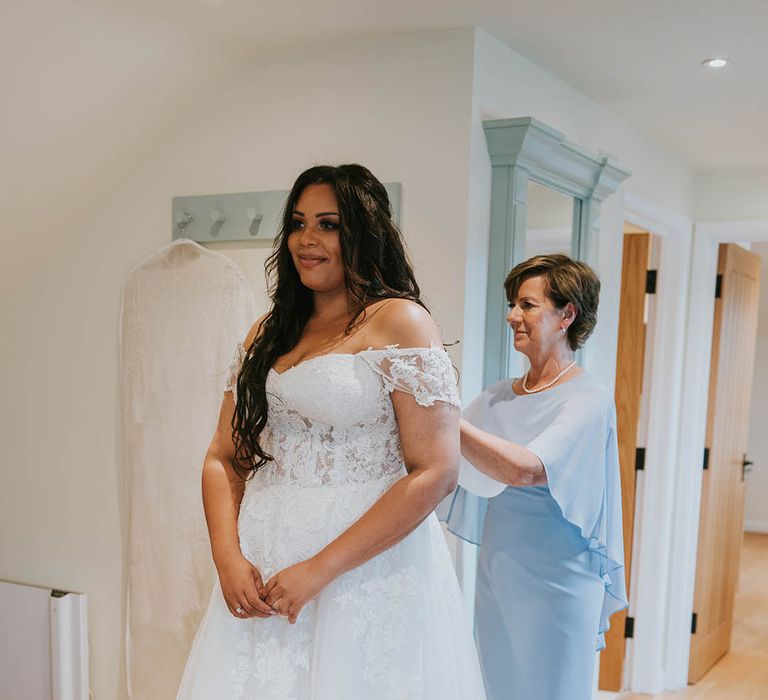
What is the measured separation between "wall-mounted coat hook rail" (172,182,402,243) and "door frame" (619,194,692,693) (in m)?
1.89

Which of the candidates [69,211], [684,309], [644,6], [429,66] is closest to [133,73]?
[69,211]

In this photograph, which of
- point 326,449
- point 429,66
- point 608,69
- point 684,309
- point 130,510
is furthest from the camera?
point 684,309

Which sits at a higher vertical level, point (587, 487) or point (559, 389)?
point (559, 389)

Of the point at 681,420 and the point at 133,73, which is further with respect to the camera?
the point at 681,420

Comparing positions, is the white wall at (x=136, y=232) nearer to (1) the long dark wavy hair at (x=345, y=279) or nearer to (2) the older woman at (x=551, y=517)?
(2) the older woman at (x=551, y=517)

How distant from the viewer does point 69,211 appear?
2.75 m

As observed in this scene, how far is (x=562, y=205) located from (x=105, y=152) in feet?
4.40

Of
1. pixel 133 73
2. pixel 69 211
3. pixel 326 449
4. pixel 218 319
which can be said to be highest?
pixel 133 73

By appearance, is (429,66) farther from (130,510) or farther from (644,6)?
(130,510)

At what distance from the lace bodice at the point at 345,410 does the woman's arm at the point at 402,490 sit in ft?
0.09

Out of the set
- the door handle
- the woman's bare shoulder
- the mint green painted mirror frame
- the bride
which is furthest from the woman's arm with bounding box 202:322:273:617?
the door handle

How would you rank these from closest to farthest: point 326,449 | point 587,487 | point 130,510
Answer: point 326,449
point 587,487
point 130,510

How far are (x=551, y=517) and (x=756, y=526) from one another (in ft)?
19.2

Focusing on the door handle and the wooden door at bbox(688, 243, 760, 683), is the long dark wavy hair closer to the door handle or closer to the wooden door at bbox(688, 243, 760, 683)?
the wooden door at bbox(688, 243, 760, 683)
